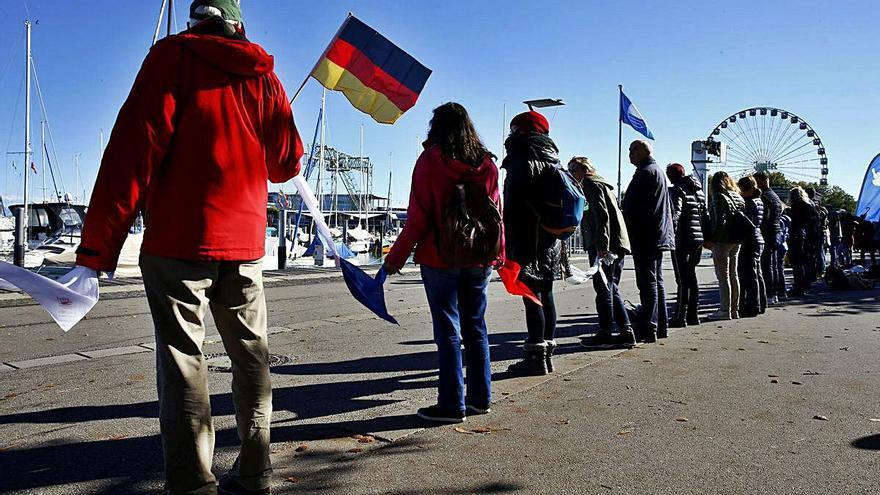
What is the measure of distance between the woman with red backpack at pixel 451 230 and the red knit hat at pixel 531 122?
983mm

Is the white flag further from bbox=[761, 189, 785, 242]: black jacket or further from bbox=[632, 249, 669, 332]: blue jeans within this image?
bbox=[761, 189, 785, 242]: black jacket

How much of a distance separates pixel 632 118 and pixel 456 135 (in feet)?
54.5

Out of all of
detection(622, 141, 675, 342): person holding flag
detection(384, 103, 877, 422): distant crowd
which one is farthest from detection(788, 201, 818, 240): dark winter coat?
detection(622, 141, 675, 342): person holding flag

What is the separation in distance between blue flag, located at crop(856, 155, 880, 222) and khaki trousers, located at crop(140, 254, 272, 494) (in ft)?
50.2

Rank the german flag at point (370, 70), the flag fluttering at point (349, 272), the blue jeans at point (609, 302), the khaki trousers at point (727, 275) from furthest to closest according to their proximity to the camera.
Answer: the khaki trousers at point (727, 275) < the blue jeans at point (609, 302) < the german flag at point (370, 70) < the flag fluttering at point (349, 272)

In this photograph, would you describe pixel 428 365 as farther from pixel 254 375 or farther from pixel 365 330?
pixel 254 375

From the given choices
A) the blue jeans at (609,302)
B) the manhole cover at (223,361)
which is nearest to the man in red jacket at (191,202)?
the manhole cover at (223,361)

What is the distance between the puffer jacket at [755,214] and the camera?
31.5ft

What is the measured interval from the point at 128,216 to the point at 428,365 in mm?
3816

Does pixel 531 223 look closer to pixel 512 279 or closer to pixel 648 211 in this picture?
pixel 512 279

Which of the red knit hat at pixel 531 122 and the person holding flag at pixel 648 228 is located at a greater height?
the red knit hat at pixel 531 122

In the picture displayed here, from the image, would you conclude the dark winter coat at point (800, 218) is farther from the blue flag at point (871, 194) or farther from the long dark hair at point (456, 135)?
the long dark hair at point (456, 135)

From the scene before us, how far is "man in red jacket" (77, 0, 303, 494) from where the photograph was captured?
2625mm

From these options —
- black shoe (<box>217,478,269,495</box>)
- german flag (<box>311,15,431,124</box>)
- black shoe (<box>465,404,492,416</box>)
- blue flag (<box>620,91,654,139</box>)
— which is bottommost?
black shoe (<box>217,478,269,495</box>)
